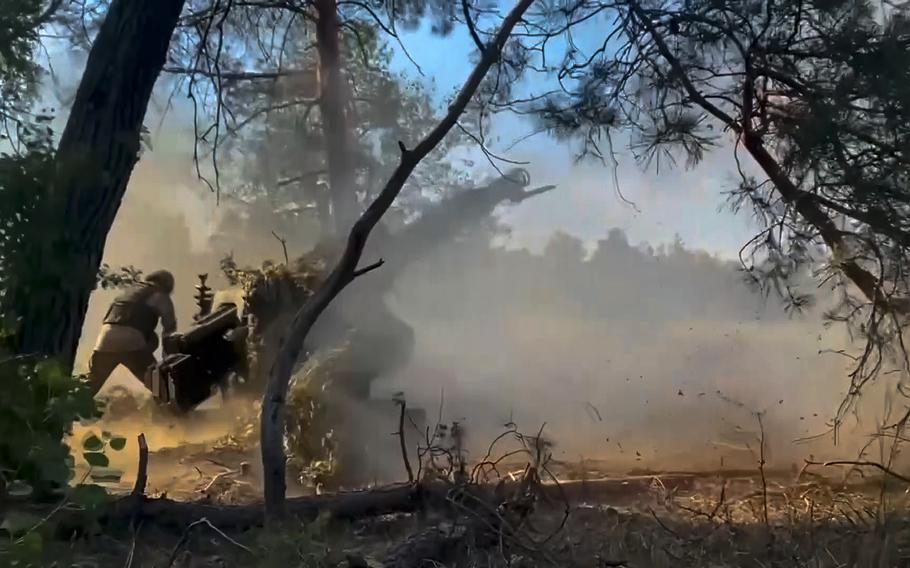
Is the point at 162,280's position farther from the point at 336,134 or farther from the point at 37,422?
the point at 37,422

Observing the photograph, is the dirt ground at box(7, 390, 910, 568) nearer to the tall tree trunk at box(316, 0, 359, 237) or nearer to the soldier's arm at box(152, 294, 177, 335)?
the soldier's arm at box(152, 294, 177, 335)

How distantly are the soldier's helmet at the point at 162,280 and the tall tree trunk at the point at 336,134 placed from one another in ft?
3.51

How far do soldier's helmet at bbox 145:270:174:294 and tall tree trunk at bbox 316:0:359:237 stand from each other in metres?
1.07

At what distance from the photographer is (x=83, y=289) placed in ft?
11.1

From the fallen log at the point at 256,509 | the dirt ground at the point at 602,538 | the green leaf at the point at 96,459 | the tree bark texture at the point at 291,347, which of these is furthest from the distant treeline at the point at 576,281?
the green leaf at the point at 96,459

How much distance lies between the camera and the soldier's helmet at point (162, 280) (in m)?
5.32

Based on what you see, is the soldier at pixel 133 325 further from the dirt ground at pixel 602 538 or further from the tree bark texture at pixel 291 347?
the tree bark texture at pixel 291 347

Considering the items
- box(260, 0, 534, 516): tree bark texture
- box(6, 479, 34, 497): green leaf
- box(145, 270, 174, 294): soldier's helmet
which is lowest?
box(6, 479, 34, 497): green leaf

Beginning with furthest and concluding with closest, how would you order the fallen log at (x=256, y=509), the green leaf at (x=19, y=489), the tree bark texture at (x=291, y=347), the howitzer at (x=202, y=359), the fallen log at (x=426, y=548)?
the howitzer at (x=202, y=359), the tree bark texture at (x=291, y=347), the fallen log at (x=256, y=509), the fallen log at (x=426, y=548), the green leaf at (x=19, y=489)

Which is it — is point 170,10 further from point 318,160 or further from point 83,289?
point 318,160

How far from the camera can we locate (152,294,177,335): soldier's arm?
550 cm

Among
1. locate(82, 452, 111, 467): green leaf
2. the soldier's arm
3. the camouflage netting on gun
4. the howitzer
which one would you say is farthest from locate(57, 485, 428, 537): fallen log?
the howitzer

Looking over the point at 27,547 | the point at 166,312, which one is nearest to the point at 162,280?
the point at 166,312

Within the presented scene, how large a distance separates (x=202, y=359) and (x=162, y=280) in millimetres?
814
